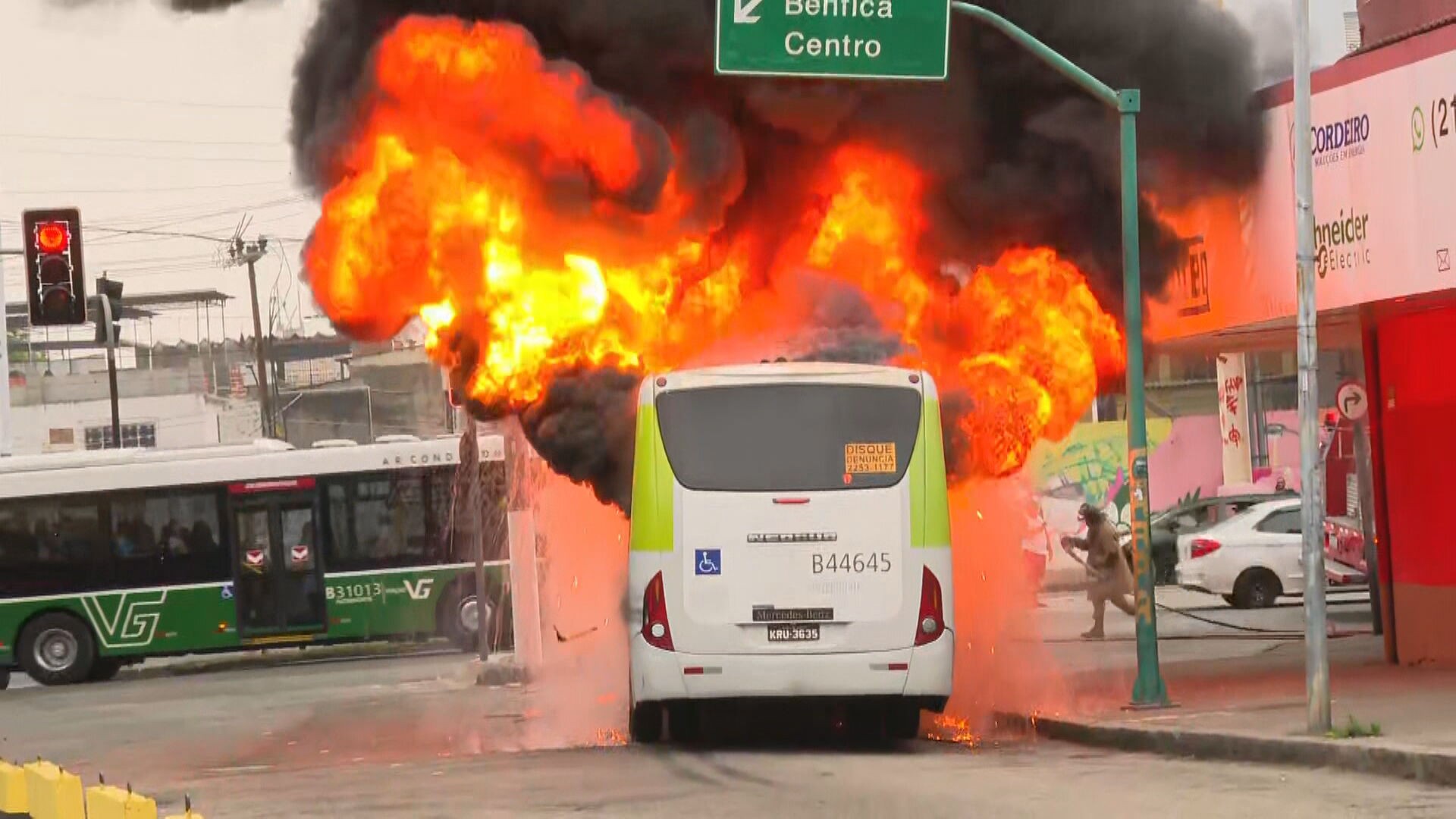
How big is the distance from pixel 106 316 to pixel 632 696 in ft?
46.7

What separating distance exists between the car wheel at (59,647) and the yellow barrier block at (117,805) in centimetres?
1952

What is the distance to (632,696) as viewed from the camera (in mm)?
14828

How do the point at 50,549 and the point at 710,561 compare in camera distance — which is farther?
the point at 50,549

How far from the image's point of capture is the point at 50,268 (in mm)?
19828

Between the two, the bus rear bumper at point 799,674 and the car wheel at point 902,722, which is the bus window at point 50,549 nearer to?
the car wheel at point 902,722

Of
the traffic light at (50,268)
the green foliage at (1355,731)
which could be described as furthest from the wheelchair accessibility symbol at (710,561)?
the traffic light at (50,268)

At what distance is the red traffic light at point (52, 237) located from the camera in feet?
65.0

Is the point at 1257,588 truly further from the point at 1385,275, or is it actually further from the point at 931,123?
the point at 1385,275

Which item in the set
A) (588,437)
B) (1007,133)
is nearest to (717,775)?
(588,437)

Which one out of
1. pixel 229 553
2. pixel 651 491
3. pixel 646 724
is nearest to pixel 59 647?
pixel 229 553

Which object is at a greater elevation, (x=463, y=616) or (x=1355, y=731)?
(x=1355, y=731)

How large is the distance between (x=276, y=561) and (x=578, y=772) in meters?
17.2

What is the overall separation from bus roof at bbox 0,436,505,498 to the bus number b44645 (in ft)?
52.6

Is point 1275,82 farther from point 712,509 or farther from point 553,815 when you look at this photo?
point 553,815
